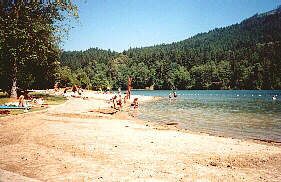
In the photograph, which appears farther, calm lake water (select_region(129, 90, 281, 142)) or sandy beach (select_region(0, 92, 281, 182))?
calm lake water (select_region(129, 90, 281, 142))

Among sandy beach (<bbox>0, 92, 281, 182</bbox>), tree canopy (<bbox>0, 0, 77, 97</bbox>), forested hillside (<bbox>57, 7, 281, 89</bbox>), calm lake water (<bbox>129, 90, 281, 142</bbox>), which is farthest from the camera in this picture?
forested hillside (<bbox>57, 7, 281, 89</bbox>)

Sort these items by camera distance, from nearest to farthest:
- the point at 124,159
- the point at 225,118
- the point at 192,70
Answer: the point at 124,159, the point at 225,118, the point at 192,70

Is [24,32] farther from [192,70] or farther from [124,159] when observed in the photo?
[192,70]

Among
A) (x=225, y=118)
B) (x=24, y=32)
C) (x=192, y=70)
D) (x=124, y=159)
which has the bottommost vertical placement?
(x=225, y=118)

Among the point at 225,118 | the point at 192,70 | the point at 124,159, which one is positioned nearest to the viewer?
the point at 124,159

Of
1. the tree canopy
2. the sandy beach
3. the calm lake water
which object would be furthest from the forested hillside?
the sandy beach

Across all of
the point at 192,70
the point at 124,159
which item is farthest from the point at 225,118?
the point at 192,70

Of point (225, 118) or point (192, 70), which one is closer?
point (225, 118)

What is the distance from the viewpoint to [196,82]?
148 meters

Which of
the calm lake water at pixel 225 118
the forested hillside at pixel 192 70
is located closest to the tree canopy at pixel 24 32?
the calm lake water at pixel 225 118

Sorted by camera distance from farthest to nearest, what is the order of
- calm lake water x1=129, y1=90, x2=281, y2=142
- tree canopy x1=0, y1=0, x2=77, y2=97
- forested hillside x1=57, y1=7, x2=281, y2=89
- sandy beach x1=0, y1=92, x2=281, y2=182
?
forested hillside x1=57, y1=7, x2=281, y2=89 < tree canopy x1=0, y1=0, x2=77, y2=97 < calm lake water x1=129, y1=90, x2=281, y2=142 < sandy beach x1=0, y1=92, x2=281, y2=182

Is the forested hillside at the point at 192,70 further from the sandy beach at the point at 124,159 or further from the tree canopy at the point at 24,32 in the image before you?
the sandy beach at the point at 124,159

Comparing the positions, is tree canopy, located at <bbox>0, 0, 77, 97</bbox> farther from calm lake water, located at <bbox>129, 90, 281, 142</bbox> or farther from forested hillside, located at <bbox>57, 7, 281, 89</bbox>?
forested hillside, located at <bbox>57, 7, 281, 89</bbox>

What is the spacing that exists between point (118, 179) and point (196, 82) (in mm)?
148472
